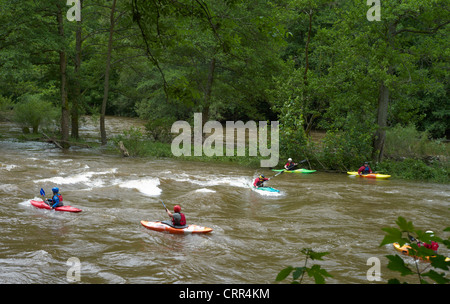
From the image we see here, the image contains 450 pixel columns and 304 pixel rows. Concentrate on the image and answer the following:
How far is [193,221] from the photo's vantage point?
11.8 m

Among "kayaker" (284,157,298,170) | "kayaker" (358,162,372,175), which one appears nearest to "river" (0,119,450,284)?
"kayaker" (358,162,372,175)

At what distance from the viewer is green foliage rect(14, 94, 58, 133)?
2969 centimetres

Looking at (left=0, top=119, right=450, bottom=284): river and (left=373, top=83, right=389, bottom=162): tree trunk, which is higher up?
(left=373, top=83, right=389, bottom=162): tree trunk

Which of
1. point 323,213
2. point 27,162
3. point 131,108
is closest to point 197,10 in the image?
point 323,213

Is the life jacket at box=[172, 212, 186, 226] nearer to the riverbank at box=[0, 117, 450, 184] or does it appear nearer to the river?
the river

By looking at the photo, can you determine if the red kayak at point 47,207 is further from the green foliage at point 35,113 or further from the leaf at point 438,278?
the green foliage at point 35,113

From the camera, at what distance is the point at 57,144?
25.5 metres

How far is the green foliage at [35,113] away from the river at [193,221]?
9.64 m

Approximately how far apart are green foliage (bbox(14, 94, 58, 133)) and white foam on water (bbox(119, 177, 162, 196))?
16.5 m

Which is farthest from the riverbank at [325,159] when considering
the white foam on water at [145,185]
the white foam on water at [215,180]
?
the white foam on water at [145,185]

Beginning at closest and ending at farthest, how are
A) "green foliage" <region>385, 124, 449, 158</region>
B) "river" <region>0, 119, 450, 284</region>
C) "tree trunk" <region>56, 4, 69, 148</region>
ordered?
"river" <region>0, 119, 450, 284</region> < "green foliage" <region>385, 124, 449, 158</region> < "tree trunk" <region>56, 4, 69, 148</region>

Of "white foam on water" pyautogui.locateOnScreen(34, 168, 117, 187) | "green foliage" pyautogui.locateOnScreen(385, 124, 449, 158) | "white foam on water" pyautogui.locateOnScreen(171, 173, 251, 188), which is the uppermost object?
"green foliage" pyautogui.locateOnScreen(385, 124, 449, 158)

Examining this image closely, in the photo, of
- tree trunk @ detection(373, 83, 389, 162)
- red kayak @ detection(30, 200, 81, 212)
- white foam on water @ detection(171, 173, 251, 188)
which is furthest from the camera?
tree trunk @ detection(373, 83, 389, 162)

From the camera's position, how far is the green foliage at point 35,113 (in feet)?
97.4
